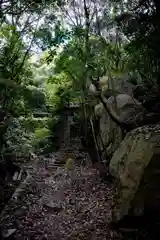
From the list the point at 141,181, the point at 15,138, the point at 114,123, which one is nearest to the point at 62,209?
the point at 141,181

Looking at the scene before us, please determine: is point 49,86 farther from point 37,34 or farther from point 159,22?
point 159,22

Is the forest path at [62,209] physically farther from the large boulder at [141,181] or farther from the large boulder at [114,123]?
the large boulder at [114,123]

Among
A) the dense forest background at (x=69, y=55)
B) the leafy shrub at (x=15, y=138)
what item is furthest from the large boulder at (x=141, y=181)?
the leafy shrub at (x=15, y=138)

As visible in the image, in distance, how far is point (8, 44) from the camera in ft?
26.1

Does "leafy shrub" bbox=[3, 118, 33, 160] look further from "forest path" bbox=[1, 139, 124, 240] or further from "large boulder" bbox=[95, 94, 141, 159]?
"large boulder" bbox=[95, 94, 141, 159]

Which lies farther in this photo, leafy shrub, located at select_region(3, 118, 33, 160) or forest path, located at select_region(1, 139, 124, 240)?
leafy shrub, located at select_region(3, 118, 33, 160)

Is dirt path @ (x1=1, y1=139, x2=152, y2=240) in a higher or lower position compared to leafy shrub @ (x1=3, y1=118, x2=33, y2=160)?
lower

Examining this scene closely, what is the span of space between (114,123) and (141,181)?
12.2 feet

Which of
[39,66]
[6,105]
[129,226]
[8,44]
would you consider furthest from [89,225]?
[39,66]

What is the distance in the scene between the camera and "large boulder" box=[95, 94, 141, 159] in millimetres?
7457

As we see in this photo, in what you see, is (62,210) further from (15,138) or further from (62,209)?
(15,138)

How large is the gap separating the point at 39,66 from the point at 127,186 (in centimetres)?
1385

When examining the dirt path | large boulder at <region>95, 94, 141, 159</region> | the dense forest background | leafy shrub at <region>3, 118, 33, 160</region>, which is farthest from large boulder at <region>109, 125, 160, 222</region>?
leafy shrub at <region>3, 118, 33, 160</region>

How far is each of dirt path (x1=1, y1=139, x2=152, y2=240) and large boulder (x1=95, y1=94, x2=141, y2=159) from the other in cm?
95
